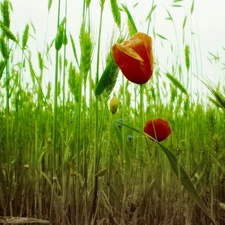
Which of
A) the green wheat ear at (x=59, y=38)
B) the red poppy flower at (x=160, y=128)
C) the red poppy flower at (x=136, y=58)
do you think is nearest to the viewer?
the red poppy flower at (x=136, y=58)

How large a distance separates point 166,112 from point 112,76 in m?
0.60

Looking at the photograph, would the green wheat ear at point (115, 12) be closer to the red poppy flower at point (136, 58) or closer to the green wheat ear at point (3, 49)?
the red poppy flower at point (136, 58)

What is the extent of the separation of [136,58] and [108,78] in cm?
6

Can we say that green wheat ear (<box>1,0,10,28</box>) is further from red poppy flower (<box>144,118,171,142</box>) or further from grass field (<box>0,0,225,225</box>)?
red poppy flower (<box>144,118,171,142</box>)

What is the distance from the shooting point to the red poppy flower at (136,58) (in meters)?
0.63

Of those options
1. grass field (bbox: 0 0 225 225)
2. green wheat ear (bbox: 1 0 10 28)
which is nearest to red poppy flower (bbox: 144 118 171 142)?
grass field (bbox: 0 0 225 225)

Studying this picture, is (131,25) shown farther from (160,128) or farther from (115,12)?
(160,128)

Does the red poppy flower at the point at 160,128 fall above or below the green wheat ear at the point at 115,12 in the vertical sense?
below

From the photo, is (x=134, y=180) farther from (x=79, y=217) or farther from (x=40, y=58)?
(x=40, y=58)

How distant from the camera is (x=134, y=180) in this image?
0.88 meters

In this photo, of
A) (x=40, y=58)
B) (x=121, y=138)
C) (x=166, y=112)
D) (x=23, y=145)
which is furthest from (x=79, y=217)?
(x=166, y=112)

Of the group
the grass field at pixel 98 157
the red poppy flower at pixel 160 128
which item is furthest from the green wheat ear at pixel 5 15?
the red poppy flower at pixel 160 128

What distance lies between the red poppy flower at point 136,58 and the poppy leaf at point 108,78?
2cm

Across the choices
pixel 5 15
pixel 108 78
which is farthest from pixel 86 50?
pixel 5 15
